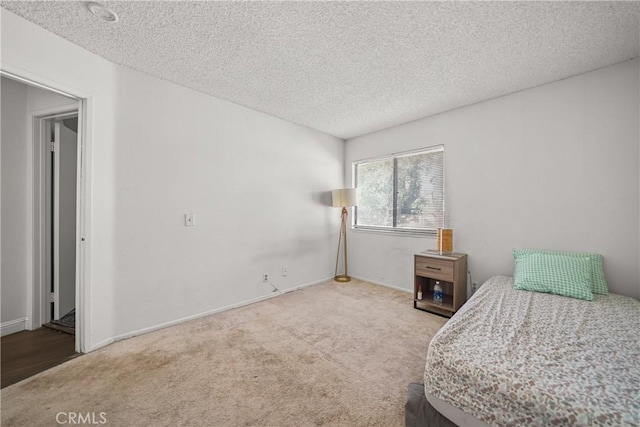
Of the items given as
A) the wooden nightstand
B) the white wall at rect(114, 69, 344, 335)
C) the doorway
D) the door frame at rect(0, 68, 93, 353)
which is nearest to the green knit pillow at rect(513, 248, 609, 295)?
the wooden nightstand

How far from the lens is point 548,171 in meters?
2.54

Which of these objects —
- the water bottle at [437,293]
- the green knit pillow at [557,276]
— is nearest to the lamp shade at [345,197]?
the water bottle at [437,293]

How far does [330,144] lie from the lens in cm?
433

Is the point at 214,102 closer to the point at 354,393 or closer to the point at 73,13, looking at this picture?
the point at 73,13

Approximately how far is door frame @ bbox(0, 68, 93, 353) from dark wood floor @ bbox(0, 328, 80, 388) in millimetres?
130

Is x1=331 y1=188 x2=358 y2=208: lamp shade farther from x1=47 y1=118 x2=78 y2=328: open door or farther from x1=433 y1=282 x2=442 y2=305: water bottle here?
x1=47 y1=118 x2=78 y2=328: open door

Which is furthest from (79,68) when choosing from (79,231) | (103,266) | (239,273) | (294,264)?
(294,264)

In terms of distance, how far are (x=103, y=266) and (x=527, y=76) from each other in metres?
4.35

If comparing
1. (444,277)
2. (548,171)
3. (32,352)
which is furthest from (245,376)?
(548,171)

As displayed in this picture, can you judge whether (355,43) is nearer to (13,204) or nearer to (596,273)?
(596,273)

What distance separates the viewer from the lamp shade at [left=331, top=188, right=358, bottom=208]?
397 centimetres

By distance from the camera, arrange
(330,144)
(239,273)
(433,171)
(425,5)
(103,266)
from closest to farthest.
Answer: (425,5) < (103,266) < (239,273) < (433,171) < (330,144)

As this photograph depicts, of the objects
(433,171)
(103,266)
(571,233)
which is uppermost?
(433,171)

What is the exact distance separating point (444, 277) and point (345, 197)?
183 cm
